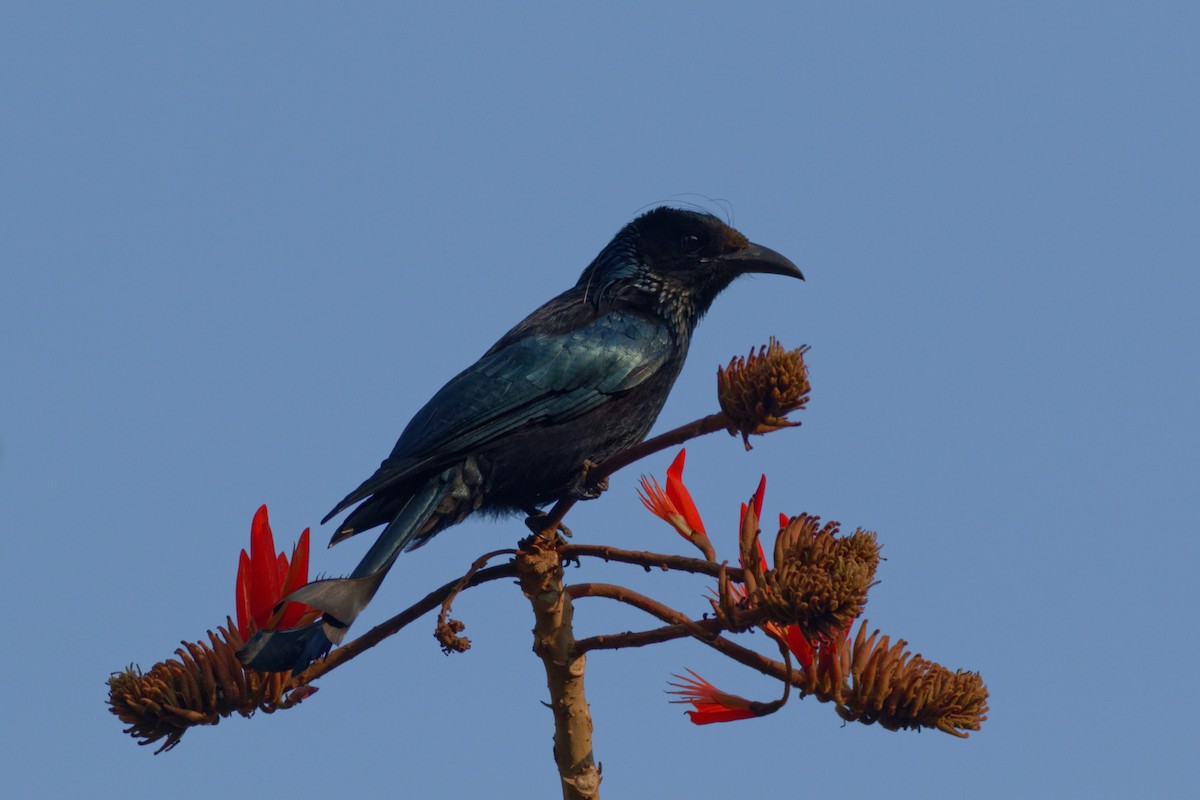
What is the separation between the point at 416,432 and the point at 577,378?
55 cm

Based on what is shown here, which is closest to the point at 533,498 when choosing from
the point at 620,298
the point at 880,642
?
the point at 620,298

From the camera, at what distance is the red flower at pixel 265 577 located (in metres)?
3.24

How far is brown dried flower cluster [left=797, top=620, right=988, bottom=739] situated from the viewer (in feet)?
9.64

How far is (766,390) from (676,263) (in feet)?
8.63

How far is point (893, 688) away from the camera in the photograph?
2.95m

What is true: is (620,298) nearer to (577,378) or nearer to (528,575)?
(577,378)

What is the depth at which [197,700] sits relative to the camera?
9.94ft

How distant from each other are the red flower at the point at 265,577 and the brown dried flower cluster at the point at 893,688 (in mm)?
1180

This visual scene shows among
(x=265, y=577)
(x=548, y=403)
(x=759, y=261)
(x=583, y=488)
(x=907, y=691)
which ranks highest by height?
(x=759, y=261)

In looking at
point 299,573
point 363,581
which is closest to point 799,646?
point 363,581

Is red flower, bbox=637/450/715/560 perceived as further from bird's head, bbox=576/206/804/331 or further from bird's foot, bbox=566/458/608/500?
bird's head, bbox=576/206/804/331

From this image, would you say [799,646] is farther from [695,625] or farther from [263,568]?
[263,568]

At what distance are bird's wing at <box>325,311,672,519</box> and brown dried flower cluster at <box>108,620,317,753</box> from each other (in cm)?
109

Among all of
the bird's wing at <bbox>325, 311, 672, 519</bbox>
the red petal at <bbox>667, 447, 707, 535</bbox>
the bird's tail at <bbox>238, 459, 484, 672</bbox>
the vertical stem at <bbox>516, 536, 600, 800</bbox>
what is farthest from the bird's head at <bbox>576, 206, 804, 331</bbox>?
the vertical stem at <bbox>516, 536, 600, 800</bbox>
